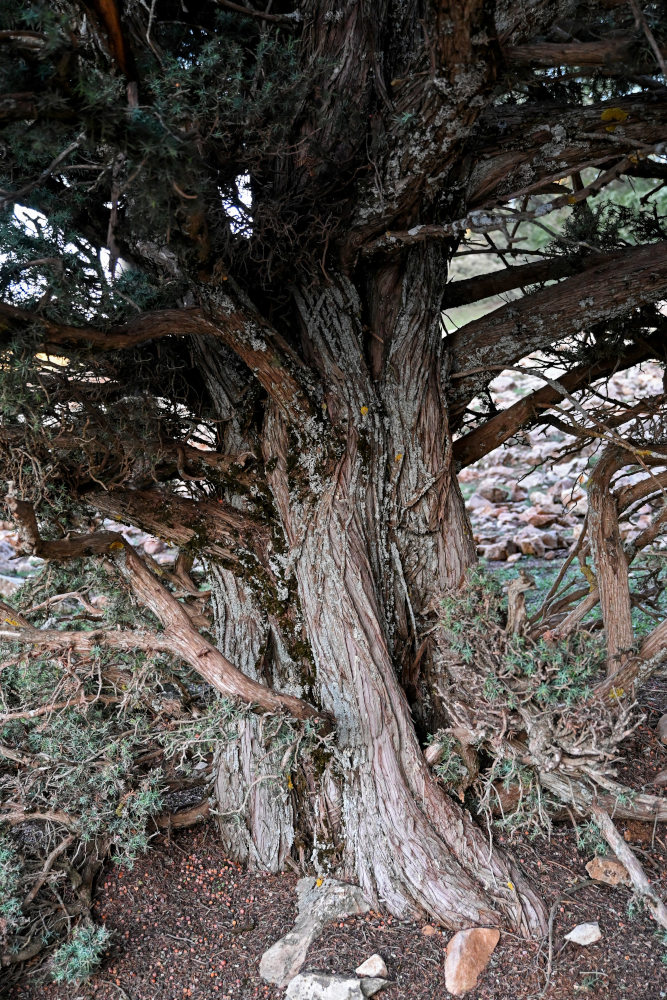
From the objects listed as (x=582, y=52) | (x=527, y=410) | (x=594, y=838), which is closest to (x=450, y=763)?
(x=594, y=838)

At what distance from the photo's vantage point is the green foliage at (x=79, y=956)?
3.45m

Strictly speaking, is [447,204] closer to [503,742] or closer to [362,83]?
[362,83]

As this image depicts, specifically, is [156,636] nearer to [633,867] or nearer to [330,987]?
[330,987]

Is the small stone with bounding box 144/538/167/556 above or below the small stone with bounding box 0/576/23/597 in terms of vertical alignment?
above

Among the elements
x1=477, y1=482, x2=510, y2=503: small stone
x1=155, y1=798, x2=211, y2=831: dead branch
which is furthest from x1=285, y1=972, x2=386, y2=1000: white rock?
x1=477, y1=482, x2=510, y2=503: small stone

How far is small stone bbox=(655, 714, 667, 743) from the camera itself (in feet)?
13.7

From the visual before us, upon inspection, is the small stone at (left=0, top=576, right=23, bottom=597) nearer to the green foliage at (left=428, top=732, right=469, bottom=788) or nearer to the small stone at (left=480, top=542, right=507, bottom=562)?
the small stone at (left=480, top=542, right=507, bottom=562)

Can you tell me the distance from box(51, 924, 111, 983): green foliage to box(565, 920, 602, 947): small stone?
7.08 ft

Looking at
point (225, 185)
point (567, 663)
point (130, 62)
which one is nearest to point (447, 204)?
point (225, 185)

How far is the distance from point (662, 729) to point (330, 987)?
2294mm

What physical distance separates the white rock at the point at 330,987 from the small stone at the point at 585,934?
33.0 inches

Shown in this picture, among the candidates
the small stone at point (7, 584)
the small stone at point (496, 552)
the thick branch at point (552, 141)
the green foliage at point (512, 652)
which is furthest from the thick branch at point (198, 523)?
the small stone at point (496, 552)

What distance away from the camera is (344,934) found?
3414 mm

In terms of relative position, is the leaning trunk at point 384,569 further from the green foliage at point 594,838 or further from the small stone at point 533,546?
the small stone at point 533,546
